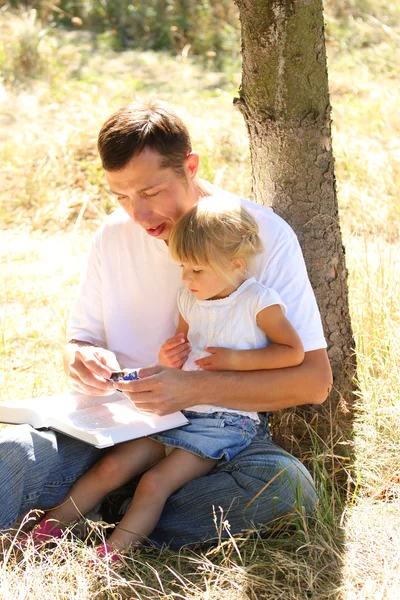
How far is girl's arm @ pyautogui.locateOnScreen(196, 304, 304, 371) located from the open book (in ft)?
0.76

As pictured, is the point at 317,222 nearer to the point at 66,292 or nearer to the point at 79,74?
the point at 66,292

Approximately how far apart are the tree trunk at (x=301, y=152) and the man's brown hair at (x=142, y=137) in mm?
448

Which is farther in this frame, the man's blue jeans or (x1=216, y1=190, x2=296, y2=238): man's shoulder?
(x1=216, y1=190, x2=296, y2=238): man's shoulder

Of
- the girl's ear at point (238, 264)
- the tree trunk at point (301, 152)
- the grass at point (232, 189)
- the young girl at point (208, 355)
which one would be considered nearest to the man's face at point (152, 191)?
the young girl at point (208, 355)

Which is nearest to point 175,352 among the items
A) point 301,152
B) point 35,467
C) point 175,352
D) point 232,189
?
point 175,352

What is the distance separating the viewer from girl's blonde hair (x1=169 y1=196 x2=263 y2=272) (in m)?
2.64

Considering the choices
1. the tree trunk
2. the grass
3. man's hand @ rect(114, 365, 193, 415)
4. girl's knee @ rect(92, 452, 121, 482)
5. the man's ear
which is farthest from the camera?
the tree trunk

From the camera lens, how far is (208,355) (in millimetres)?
2777

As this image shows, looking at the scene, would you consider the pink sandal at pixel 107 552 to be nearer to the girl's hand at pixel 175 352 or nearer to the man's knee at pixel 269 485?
the man's knee at pixel 269 485

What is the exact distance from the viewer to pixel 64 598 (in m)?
2.40

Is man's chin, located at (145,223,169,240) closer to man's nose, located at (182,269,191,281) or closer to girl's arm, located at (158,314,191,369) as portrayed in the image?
man's nose, located at (182,269,191,281)

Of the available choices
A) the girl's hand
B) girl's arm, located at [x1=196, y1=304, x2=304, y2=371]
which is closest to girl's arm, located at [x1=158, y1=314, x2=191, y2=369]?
the girl's hand

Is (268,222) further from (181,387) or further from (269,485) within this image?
(269,485)

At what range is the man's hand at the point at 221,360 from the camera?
272cm
